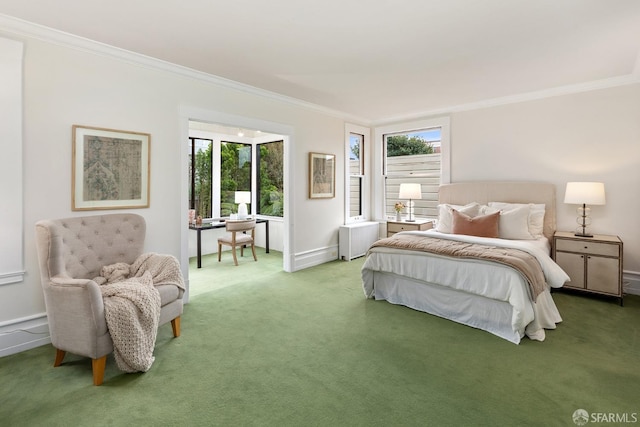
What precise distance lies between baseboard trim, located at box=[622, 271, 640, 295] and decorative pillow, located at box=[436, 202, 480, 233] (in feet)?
5.86

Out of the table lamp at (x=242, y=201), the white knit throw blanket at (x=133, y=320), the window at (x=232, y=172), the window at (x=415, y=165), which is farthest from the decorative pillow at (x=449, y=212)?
the window at (x=232, y=172)

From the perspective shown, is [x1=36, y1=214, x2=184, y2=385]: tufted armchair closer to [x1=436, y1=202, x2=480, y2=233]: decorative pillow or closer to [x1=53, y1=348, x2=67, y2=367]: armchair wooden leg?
[x1=53, y1=348, x2=67, y2=367]: armchair wooden leg

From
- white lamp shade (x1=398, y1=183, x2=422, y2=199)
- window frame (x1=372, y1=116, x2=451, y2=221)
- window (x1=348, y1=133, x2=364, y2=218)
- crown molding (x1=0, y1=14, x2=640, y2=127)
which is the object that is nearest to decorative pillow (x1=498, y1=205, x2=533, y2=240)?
window frame (x1=372, y1=116, x2=451, y2=221)

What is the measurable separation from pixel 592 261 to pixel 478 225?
1234mm

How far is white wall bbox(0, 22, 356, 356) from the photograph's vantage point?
8.60 feet

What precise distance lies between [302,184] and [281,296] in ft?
6.09

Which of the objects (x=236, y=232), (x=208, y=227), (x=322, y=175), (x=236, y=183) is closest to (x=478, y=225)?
(x=322, y=175)

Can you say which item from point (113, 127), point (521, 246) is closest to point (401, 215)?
point (521, 246)

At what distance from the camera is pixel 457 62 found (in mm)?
3344

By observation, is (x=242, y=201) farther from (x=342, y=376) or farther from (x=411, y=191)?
(x=342, y=376)

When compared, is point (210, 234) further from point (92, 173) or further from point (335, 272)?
point (92, 173)

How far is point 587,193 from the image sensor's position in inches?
147

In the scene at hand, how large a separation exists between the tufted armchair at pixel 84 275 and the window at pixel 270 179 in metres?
3.77

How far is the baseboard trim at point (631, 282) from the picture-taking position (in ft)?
12.6
